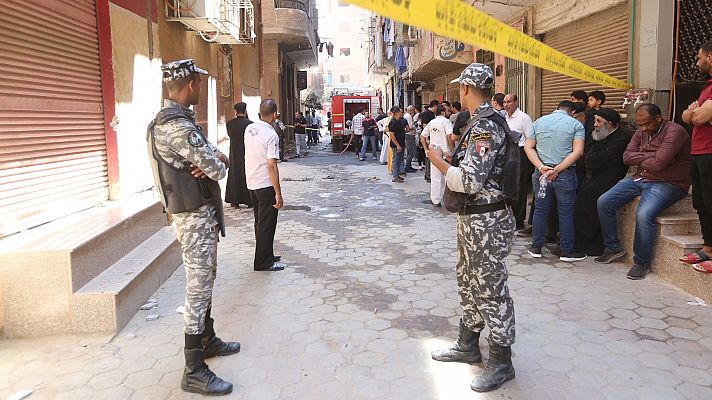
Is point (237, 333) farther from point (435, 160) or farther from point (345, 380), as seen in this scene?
point (435, 160)

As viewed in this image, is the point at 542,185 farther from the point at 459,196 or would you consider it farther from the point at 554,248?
the point at 459,196

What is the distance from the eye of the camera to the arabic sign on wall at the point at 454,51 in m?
13.0

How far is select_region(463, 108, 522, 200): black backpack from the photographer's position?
3.15 meters

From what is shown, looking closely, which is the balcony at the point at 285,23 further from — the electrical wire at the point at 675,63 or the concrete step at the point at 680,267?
the concrete step at the point at 680,267

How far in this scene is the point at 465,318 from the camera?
3.53 metres

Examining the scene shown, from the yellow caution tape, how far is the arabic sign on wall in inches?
359

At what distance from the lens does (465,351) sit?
356 centimetres

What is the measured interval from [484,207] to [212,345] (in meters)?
2.02

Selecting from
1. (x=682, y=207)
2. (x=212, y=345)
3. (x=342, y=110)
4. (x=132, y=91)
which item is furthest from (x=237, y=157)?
(x=342, y=110)

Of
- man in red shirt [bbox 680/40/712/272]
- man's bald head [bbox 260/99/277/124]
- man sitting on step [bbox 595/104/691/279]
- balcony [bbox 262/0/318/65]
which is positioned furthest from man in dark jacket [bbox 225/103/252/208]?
balcony [bbox 262/0/318/65]

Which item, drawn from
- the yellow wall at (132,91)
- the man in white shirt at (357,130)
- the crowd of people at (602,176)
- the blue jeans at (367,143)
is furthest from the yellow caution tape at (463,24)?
the man in white shirt at (357,130)

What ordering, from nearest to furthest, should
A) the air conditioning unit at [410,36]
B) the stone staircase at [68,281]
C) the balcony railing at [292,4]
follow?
1. the stone staircase at [68,281]
2. the air conditioning unit at [410,36]
3. the balcony railing at [292,4]

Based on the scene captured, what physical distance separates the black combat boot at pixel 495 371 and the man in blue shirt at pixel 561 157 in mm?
2988

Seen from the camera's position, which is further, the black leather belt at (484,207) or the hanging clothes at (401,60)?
the hanging clothes at (401,60)
